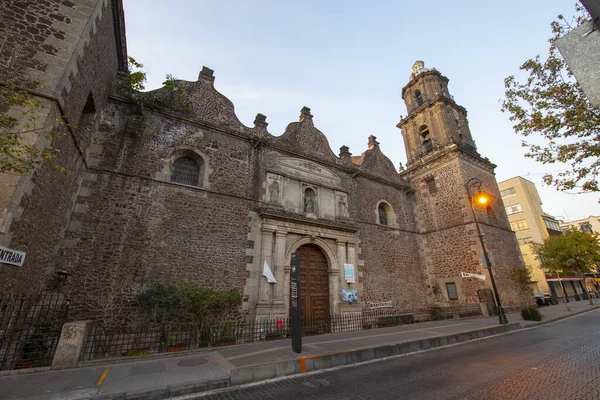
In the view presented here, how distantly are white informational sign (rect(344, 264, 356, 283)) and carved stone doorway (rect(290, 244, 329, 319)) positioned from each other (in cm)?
Result: 90

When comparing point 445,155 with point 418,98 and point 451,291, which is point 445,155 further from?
point 451,291

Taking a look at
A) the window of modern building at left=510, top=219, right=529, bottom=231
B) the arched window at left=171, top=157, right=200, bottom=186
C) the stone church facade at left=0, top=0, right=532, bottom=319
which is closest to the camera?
the stone church facade at left=0, top=0, right=532, bottom=319

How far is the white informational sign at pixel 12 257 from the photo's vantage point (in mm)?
4970

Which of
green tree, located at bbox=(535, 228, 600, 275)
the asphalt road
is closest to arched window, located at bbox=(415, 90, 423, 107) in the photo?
green tree, located at bbox=(535, 228, 600, 275)

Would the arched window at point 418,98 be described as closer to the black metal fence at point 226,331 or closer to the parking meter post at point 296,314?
the black metal fence at point 226,331

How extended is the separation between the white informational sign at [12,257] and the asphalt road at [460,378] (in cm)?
475

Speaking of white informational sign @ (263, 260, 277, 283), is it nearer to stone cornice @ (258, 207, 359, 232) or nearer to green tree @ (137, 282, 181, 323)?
stone cornice @ (258, 207, 359, 232)

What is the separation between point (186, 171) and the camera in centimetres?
1075

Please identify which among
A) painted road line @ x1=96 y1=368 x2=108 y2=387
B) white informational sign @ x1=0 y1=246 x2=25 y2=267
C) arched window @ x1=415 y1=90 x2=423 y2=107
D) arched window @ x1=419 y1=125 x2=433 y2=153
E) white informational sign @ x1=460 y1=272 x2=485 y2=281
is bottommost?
painted road line @ x1=96 y1=368 x2=108 y2=387

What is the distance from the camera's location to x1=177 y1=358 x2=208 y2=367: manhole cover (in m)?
5.35

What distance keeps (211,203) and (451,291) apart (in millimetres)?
14074

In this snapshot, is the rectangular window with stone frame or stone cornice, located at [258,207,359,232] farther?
the rectangular window with stone frame

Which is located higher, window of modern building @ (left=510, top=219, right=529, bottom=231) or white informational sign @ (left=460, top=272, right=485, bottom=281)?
window of modern building @ (left=510, top=219, right=529, bottom=231)

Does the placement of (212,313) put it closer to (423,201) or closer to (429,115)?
(423,201)
